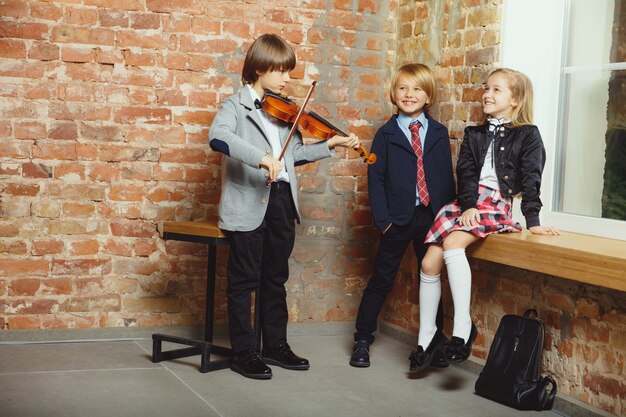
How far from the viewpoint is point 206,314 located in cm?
384

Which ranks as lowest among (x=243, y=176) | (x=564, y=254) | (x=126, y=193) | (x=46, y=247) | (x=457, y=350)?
(x=457, y=350)

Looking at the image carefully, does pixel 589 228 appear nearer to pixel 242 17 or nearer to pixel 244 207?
pixel 244 207

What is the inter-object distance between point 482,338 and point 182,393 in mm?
1351

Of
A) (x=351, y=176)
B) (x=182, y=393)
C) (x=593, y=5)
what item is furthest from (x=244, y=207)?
(x=593, y=5)

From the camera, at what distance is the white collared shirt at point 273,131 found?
3730mm

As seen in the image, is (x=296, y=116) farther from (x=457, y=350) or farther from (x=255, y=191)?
(x=457, y=350)

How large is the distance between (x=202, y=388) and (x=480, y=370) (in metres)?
1.24

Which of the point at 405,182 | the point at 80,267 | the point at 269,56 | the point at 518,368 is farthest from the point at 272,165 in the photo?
the point at 80,267

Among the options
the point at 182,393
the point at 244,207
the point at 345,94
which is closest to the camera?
the point at 182,393

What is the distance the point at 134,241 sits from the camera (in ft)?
14.0

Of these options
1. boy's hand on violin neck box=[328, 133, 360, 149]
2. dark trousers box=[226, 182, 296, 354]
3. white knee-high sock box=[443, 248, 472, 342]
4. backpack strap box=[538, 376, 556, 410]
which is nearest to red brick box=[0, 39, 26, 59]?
dark trousers box=[226, 182, 296, 354]

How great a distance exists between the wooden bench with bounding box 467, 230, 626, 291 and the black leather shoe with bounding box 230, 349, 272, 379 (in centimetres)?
98

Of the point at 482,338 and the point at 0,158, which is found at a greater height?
the point at 0,158

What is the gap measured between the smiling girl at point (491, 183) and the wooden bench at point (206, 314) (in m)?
0.88
